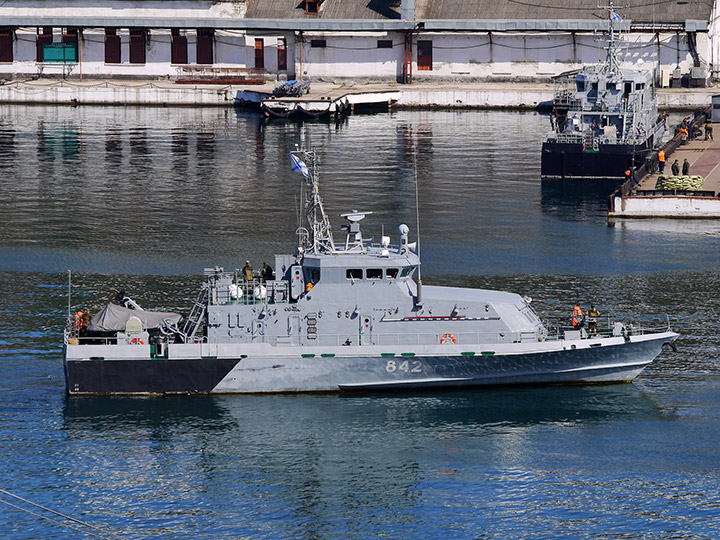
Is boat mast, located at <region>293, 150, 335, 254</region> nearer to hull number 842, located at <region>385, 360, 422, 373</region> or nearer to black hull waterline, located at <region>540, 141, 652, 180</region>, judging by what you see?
hull number 842, located at <region>385, 360, 422, 373</region>

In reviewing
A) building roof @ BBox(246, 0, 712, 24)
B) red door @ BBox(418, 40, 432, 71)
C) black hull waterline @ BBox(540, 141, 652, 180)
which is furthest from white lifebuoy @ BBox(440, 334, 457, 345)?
red door @ BBox(418, 40, 432, 71)

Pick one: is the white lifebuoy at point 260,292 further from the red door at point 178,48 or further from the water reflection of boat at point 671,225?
the red door at point 178,48

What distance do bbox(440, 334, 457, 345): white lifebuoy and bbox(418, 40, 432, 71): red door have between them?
89.7 meters

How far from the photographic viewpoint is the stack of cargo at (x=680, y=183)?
75.4m

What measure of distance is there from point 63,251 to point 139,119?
5400cm

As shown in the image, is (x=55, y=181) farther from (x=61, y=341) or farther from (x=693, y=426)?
(x=693, y=426)

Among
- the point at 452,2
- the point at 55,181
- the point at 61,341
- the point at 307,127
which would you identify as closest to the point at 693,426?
the point at 61,341

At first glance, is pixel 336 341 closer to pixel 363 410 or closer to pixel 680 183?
pixel 363 410

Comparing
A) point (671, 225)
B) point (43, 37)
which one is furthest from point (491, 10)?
point (671, 225)

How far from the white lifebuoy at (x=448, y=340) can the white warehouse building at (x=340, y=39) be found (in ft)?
285

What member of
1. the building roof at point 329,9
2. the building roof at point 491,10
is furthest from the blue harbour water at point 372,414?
the building roof at point 329,9

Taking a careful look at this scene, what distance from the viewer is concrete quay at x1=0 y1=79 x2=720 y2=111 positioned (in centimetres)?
12250

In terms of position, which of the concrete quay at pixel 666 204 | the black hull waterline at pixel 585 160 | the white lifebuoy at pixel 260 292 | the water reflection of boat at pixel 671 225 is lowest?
the white lifebuoy at pixel 260 292

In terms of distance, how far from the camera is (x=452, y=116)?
120m
